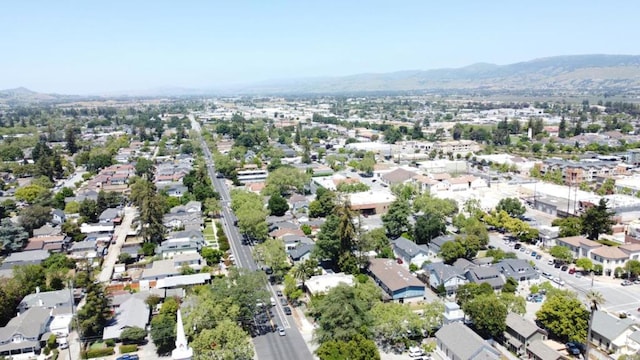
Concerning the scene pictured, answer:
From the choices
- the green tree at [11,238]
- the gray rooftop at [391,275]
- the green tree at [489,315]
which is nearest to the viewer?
the green tree at [489,315]

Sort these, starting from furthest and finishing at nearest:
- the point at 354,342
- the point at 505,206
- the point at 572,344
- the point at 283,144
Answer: the point at 283,144 < the point at 505,206 < the point at 572,344 < the point at 354,342

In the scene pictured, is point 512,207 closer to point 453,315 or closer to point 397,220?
point 397,220

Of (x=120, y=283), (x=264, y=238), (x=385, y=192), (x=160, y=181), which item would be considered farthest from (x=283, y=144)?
(x=120, y=283)

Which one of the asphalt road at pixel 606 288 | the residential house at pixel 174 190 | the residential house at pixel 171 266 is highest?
the residential house at pixel 174 190

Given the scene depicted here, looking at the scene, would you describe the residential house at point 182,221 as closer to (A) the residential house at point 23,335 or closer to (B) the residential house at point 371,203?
(B) the residential house at point 371,203

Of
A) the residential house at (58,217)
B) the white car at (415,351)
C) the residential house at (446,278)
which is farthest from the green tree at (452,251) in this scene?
the residential house at (58,217)

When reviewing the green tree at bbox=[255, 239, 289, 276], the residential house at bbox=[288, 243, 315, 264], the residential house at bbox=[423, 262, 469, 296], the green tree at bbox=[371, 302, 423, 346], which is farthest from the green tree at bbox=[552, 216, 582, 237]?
the green tree at bbox=[255, 239, 289, 276]

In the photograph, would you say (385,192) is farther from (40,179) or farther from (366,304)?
(40,179)

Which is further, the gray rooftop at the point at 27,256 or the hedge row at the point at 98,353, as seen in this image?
the gray rooftop at the point at 27,256
